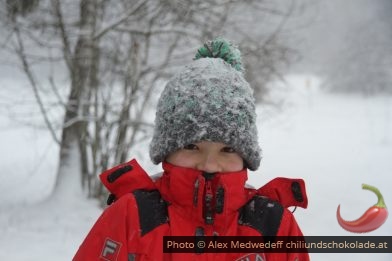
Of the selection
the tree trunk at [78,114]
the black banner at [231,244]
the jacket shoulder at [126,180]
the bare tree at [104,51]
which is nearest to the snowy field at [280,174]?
the tree trunk at [78,114]

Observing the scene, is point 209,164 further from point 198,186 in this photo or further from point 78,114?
point 78,114

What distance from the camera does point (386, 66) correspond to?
3250cm

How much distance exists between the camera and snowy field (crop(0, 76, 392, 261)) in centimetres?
464

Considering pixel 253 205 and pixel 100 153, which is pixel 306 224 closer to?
pixel 100 153

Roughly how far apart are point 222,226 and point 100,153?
4882 mm

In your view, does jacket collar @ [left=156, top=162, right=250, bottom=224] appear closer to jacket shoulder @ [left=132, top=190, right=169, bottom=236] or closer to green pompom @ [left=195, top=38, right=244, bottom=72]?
jacket shoulder @ [left=132, top=190, right=169, bottom=236]

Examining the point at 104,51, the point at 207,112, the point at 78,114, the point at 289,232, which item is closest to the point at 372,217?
the point at 289,232

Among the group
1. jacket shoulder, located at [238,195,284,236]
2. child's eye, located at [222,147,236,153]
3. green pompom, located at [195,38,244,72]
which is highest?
green pompom, located at [195,38,244,72]

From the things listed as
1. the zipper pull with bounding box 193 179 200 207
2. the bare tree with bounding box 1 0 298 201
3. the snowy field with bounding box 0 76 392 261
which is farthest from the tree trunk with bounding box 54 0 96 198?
the zipper pull with bounding box 193 179 200 207

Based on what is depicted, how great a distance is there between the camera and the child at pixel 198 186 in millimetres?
1505

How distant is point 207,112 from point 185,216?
1.42 feet

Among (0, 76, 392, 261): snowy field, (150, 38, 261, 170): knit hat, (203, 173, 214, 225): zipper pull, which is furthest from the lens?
(0, 76, 392, 261): snowy field

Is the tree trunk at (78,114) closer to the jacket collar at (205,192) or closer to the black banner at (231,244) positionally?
the jacket collar at (205,192)

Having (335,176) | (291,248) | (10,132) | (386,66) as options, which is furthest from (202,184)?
(386,66)
